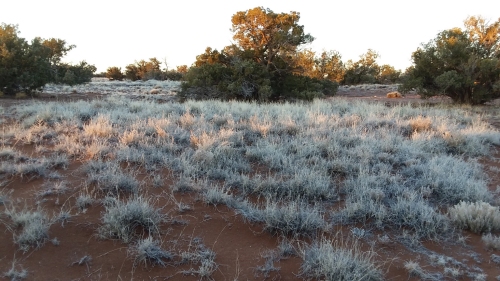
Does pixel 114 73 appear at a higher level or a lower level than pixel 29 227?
higher

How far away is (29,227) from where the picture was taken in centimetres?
385

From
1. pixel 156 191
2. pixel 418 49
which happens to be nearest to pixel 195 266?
pixel 156 191

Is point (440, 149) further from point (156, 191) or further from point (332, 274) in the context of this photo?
point (156, 191)

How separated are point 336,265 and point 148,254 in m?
1.87

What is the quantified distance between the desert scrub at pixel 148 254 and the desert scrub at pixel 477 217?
11.9 ft

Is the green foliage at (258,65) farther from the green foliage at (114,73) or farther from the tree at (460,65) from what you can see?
the green foliage at (114,73)

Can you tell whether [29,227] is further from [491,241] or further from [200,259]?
[491,241]

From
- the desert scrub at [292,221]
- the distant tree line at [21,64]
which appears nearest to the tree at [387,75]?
the distant tree line at [21,64]

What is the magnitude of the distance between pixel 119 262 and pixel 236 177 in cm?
225

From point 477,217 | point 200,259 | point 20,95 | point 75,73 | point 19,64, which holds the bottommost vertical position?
point 200,259

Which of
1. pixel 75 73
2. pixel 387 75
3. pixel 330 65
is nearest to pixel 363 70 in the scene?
pixel 387 75

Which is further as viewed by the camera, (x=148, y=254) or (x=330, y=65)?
(x=330, y=65)

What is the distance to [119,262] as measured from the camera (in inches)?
144

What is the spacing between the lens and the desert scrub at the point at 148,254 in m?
3.66
